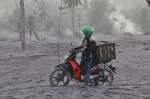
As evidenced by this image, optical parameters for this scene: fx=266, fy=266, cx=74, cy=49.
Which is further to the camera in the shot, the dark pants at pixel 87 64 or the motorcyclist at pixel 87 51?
the dark pants at pixel 87 64

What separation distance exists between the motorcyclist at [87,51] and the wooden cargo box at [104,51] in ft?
0.50

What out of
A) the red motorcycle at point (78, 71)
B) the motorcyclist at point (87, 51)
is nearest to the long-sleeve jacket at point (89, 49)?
the motorcyclist at point (87, 51)

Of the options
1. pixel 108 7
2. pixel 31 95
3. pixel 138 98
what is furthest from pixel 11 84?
pixel 108 7

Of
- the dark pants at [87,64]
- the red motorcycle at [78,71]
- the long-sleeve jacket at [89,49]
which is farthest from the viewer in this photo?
the red motorcycle at [78,71]

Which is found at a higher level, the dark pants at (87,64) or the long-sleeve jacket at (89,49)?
the long-sleeve jacket at (89,49)

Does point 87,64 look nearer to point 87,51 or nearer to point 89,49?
point 87,51

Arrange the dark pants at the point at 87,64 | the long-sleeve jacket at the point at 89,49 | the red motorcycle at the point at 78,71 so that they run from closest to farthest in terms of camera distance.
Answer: the long-sleeve jacket at the point at 89,49
the dark pants at the point at 87,64
the red motorcycle at the point at 78,71

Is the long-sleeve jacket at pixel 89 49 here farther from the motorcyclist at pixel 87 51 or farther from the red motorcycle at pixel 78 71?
the red motorcycle at pixel 78 71

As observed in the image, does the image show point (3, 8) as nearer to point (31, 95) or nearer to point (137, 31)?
point (137, 31)

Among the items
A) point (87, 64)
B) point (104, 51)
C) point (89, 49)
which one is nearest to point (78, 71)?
point (87, 64)

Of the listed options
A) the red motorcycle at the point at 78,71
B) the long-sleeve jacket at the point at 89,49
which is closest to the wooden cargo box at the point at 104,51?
the long-sleeve jacket at the point at 89,49

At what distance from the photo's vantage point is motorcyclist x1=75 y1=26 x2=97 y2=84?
23.0ft

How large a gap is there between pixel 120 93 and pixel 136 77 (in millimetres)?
3388

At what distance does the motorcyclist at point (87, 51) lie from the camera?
23.0 feet
